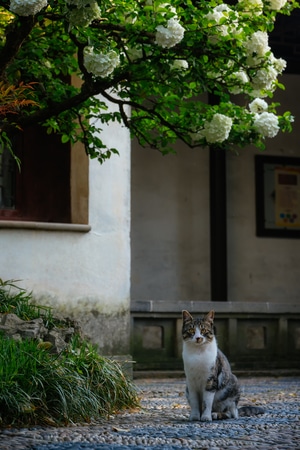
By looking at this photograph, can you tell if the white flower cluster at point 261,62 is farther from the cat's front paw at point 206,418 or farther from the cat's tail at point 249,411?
the cat's front paw at point 206,418

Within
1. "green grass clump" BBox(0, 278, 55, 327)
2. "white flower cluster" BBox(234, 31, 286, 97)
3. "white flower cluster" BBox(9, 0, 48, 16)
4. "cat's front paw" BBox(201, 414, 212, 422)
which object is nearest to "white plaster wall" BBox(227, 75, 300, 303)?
"green grass clump" BBox(0, 278, 55, 327)

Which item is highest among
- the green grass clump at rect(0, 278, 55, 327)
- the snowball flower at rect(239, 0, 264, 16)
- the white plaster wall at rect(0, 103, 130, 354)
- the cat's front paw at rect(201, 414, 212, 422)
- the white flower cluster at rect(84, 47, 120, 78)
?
the snowball flower at rect(239, 0, 264, 16)

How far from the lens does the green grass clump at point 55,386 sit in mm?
6254

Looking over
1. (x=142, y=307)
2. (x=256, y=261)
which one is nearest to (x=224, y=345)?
(x=142, y=307)

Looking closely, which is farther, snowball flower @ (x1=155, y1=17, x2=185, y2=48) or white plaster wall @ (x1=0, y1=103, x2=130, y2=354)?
white plaster wall @ (x1=0, y1=103, x2=130, y2=354)

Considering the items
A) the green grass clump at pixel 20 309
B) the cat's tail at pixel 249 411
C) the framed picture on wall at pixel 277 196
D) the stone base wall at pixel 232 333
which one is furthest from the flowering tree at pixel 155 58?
the framed picture on wall at pixel 277 196

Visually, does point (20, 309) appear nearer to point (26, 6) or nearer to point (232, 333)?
point (26, 6)

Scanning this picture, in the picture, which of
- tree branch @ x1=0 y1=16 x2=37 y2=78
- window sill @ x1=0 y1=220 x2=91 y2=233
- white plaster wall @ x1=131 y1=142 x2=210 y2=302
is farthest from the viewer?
white plaster wall @ x1=131 y1=142 x2=210 y2=302

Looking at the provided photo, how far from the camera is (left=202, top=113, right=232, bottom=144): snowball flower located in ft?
26.1

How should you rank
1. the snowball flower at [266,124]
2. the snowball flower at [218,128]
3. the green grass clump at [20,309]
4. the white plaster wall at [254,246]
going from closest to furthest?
the snowball flower at [218,128]
the snowball flower at [266,124]
the green grass clump at [20,309]
the white plaster wall at [254,246]

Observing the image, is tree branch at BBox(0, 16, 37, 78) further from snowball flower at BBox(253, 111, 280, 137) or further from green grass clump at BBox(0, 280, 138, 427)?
snowball flower at BBox(253, 111, 280, 137)

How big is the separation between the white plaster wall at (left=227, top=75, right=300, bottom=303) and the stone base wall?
1.51 m

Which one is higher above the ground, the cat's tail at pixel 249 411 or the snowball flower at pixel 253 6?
the snowball flower at pixel 253 6

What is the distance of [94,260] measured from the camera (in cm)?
1114
